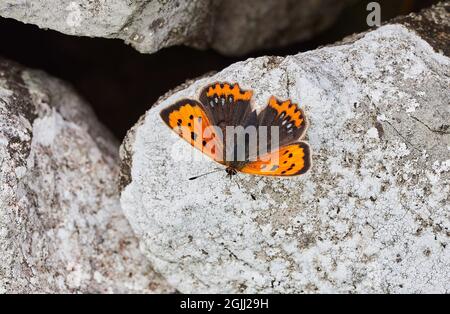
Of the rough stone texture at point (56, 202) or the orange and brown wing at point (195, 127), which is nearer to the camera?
the orange and brown wing at point (195, 127)

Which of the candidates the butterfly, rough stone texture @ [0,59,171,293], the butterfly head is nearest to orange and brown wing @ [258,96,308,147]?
the butterfly

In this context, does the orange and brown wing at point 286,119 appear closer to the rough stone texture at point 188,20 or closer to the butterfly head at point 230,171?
the butterfly head at point 230,171

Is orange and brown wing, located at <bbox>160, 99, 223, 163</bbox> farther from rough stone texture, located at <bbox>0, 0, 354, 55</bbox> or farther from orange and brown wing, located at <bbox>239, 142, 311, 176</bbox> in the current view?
rough stone texture, located at <bbox>0, 0, 354, 55</bbox>

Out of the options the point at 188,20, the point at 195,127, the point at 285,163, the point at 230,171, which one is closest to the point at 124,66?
the point at 188,20

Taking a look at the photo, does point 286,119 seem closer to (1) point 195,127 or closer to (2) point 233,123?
(2) point 233,123

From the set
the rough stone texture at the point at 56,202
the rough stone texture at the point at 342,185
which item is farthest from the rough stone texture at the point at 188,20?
the rough stone texture at the point at 56,202

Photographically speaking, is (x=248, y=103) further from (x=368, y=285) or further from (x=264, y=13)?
(x=264, y=13)
